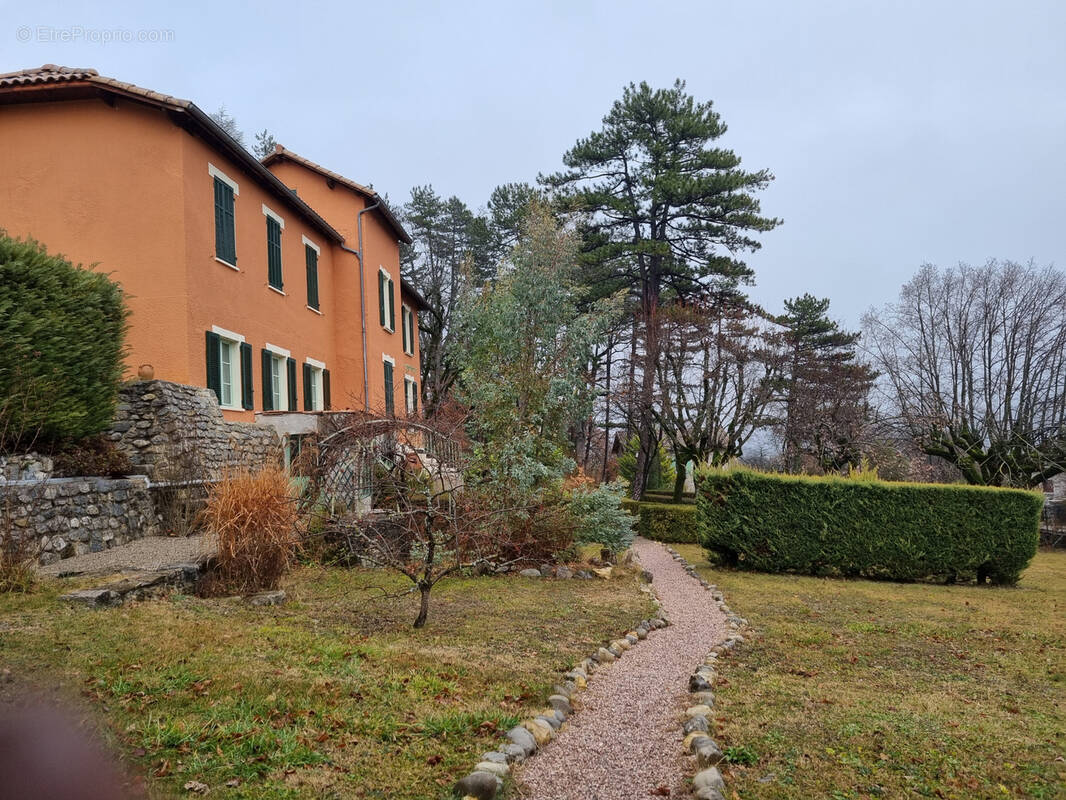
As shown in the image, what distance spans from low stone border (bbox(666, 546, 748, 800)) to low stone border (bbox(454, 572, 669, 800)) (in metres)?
0.81

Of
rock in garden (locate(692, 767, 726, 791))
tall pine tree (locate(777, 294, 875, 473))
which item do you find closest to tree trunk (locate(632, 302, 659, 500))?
tall pine tree (locate(777, 294, 875, 473))

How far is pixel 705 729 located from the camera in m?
4.70

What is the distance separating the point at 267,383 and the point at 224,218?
3.57m

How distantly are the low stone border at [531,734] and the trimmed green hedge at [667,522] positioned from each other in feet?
49.1

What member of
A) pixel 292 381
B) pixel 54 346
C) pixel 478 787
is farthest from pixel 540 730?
pixel 292 381

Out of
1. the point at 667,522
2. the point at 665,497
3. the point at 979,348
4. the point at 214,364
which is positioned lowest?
the point at 667,522

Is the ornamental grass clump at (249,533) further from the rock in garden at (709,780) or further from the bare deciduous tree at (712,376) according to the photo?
the bare deciduous tree at (712,376)

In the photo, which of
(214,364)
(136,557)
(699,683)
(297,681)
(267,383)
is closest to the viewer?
(297,681)

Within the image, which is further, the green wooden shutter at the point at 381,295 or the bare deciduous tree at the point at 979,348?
the bare deciduous tree at the point at 979,348

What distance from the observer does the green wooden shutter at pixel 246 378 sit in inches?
581

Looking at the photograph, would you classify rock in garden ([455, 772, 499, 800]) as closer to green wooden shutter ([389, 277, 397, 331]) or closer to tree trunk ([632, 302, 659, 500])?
green wooden shutter ([389, 277, 397, 331])

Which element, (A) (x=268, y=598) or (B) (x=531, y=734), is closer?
(B) (x=531, y=734)

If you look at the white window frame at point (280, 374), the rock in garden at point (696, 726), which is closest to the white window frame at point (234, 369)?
the white window frame at point (280, 374)

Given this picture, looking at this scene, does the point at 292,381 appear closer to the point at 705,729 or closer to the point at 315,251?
the point at 315,251
